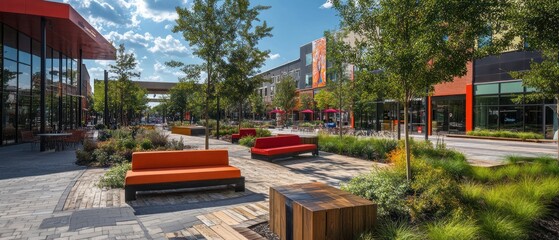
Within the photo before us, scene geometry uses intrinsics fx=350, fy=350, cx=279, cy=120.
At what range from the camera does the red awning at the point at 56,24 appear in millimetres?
15609

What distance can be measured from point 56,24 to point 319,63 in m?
38.1

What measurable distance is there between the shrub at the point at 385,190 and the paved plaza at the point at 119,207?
1645mm

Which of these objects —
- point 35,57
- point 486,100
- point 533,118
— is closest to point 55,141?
point 35,57

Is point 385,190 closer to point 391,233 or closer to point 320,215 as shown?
point 391,233

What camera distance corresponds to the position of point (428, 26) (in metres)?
6.14

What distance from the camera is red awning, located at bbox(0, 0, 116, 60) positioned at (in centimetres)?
1561

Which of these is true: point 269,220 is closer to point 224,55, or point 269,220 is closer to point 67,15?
point 224,55

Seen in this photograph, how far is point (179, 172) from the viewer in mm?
7121

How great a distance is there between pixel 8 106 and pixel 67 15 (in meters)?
6.09

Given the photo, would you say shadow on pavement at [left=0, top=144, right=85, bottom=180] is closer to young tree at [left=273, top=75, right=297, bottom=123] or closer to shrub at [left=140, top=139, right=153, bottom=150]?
shrub at [left=140, top=139, right=153, bottom=150]

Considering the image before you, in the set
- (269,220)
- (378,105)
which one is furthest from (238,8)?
(378,105)

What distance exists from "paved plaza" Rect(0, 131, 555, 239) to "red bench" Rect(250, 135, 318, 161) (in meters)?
1.84

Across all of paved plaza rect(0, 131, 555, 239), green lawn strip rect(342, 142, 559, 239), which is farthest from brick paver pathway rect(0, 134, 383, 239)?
green lawn strip rect(342, 142, 559, 239)

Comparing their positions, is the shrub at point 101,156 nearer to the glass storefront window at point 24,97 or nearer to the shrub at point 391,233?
the shrub at point 391,233
